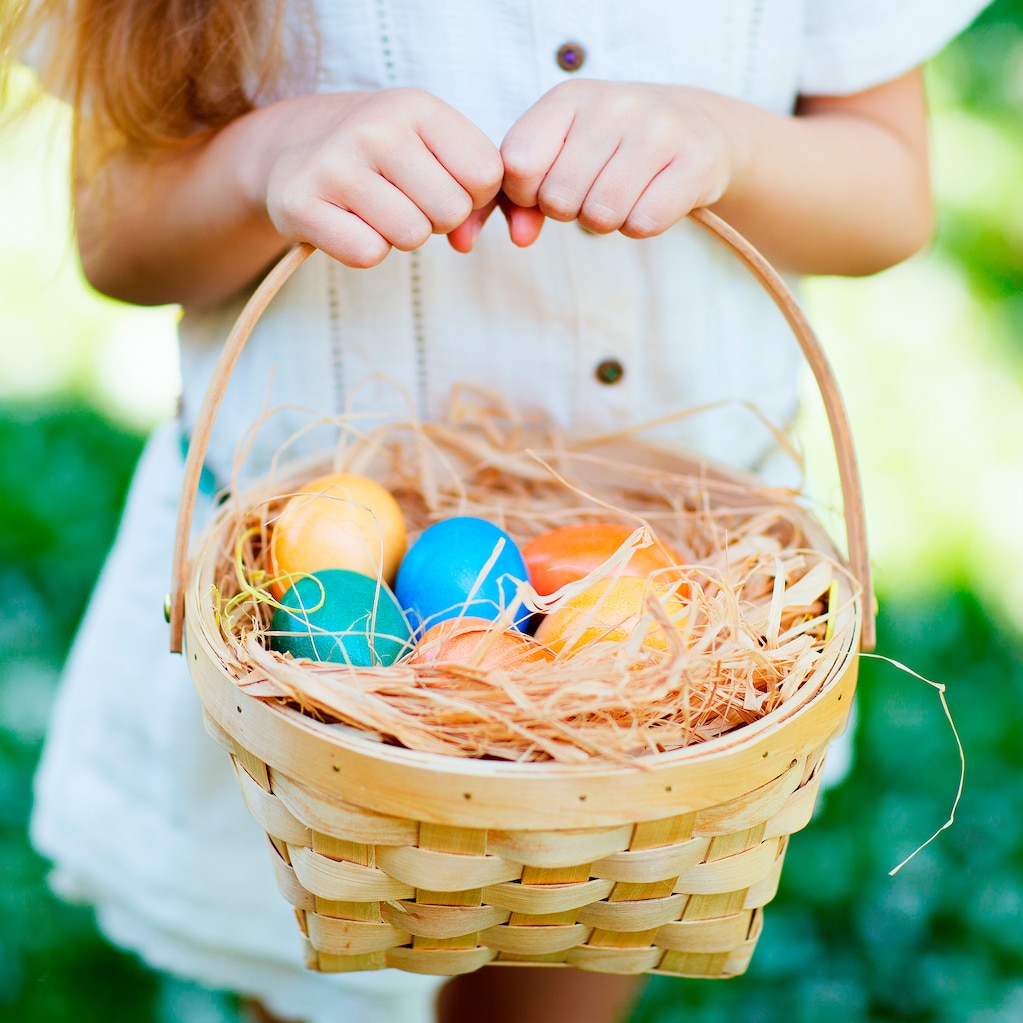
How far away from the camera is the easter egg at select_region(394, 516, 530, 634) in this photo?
79 cm

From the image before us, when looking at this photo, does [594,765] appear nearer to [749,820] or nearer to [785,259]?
[749,820]

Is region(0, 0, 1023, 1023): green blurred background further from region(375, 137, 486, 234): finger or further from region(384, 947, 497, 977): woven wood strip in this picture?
region(384, 947, 497, 977): woven wood strip

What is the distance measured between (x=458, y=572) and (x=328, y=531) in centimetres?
10

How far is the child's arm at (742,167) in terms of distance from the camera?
2.17ft

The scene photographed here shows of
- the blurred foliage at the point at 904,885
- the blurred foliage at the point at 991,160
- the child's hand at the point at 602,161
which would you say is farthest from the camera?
the blurred foliage at the point at 991,160

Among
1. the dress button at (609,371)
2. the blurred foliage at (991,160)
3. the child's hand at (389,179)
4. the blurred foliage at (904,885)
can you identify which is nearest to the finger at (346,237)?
the child's hand at (389,179)

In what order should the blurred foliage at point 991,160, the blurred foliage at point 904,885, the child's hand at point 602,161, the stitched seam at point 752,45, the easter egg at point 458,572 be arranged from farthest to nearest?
the blurred foliage at point 991,160, the blurred foliage at point 904,885, the stitched seam at point 752,45, the easter egg at point 458,572, the child's hand at point 602,161

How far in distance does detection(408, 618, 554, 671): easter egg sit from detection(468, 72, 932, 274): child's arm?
0.25 m

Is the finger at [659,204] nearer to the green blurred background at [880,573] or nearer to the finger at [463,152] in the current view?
the finger at [463,152]

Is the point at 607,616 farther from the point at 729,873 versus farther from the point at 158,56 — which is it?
the point at 158,56

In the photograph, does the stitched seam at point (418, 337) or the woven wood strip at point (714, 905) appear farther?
the stitched seam at point (418, 337)

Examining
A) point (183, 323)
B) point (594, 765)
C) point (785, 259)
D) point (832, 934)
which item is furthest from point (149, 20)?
point (832, 934)

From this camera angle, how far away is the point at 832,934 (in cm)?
147

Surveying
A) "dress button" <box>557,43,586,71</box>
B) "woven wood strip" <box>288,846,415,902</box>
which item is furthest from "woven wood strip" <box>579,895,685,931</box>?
"dress button" <box>557,43,586,71</box>
